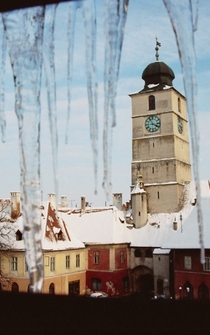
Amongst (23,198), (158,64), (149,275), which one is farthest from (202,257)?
(158,64)

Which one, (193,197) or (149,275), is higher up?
(193,197)

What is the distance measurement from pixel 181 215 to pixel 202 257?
63.2 ft

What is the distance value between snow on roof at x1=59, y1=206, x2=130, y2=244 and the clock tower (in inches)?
91.4

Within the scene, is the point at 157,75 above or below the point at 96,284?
above

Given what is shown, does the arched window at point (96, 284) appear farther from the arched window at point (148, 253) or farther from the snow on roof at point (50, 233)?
the arched window at point (148, 253)

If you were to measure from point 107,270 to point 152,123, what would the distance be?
29.1 ft

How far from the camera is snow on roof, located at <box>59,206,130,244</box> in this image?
19.2 metres

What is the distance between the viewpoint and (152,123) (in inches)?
909

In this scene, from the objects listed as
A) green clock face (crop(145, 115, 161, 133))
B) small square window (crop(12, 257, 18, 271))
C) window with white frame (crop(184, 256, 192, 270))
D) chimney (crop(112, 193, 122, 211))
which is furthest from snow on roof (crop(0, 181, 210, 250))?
green clock face (crop(145, 115, 161, 133))

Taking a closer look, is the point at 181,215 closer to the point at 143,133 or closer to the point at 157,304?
the point at 143,133

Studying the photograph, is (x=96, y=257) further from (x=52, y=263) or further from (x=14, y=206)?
(x=14, y=206)

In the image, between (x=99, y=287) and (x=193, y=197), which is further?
(x=193, y=197)

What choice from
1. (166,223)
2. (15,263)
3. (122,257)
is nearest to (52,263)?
(15,263)

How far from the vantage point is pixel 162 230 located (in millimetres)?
19984
